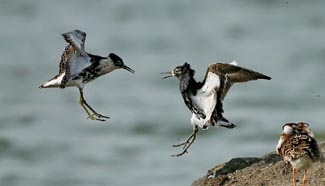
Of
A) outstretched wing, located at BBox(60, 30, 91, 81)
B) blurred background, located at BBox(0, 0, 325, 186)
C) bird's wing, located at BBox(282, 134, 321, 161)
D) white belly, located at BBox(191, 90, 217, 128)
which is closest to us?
bird's wing, located at BBox(282, 134, 321, 161)

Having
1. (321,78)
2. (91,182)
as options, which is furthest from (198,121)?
(321,78)

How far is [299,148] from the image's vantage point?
32.1 feet

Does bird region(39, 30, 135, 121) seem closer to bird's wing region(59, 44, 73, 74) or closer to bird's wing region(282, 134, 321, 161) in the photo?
bird's wing region(59, 44, 73, 74)

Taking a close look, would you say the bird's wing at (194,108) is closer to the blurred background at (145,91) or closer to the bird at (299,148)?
the bird at (299,148)

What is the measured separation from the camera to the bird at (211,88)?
10.4 meters

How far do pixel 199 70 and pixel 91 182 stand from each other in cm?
415

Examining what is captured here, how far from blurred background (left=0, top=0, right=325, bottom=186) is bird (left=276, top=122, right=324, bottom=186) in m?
7.44

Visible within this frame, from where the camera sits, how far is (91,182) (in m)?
18.7

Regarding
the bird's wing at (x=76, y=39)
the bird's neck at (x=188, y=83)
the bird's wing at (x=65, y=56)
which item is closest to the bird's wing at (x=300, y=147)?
the bird's neck at (x=188, y=83)

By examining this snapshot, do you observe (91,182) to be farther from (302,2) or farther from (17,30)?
(302,2)

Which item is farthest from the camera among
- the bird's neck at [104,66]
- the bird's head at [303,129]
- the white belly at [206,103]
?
the bird's neck at [104,66]

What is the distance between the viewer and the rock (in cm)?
1026

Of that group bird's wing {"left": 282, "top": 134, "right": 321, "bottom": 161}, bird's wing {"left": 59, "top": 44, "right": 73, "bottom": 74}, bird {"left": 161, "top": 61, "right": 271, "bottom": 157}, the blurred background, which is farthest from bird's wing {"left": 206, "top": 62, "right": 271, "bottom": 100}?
the blurred background

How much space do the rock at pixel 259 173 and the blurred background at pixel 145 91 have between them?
658 centimetres
